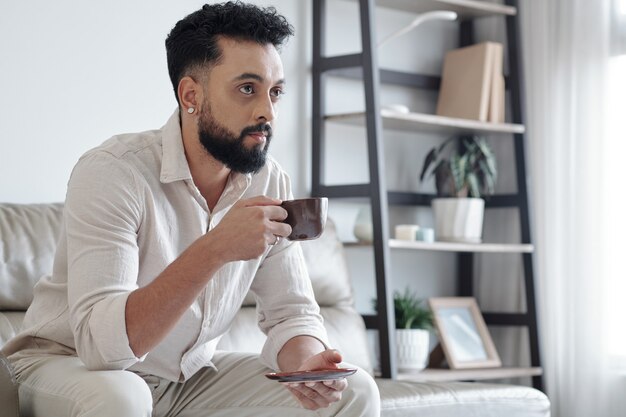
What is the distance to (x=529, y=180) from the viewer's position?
383 cm

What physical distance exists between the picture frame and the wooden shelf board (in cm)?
114

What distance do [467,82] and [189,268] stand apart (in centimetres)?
242

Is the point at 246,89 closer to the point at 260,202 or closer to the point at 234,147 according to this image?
the point at 234,147

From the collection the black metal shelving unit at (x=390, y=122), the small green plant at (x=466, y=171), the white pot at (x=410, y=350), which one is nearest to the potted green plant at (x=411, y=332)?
the white pot at (x=410, y=350)

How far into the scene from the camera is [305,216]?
5.52 feet

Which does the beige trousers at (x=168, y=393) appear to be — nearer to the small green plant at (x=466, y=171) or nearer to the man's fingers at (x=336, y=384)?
the man's fingers at (x=336, y=384)

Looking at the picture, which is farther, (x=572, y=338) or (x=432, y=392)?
(x=572, y=338)

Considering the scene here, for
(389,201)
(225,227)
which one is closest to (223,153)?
(225,227)

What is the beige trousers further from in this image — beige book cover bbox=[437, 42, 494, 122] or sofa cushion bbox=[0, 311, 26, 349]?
beige book cover bbox=[437, 42, 494, 122]

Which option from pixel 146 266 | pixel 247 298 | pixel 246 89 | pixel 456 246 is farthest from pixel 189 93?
pixel 456 246

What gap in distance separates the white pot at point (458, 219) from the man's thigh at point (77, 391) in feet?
6.85

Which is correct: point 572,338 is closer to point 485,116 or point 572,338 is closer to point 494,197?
point 494,197

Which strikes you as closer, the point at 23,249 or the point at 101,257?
the point at 101,257

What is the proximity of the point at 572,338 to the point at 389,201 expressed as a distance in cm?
87
